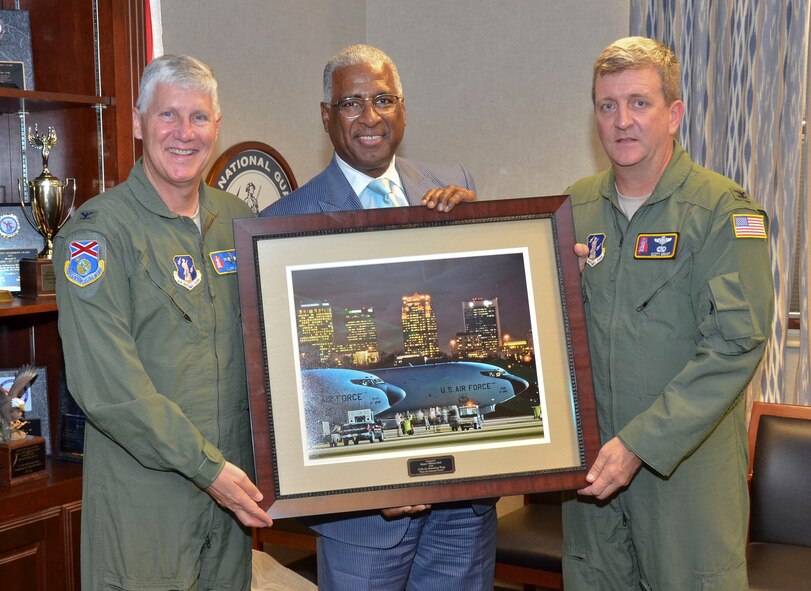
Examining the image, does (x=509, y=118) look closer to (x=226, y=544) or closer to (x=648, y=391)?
(x=648, y=391)

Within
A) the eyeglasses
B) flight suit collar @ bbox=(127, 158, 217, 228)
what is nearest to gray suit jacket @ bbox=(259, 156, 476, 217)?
the eyeglasses

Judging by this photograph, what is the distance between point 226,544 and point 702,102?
9.02 feet

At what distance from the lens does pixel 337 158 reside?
2.25 m

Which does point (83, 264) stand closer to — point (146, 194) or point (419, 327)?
point (146, 194)

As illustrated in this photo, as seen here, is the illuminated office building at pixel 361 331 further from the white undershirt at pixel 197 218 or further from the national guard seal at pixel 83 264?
the national guard seal at pixel 83 264

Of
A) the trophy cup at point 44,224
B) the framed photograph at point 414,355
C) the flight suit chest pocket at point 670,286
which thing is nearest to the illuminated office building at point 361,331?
the framed photograph at point 414,355

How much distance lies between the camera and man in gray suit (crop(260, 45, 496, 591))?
2059 mm

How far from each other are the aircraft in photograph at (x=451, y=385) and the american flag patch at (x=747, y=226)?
586mm

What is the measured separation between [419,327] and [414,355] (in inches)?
2.6

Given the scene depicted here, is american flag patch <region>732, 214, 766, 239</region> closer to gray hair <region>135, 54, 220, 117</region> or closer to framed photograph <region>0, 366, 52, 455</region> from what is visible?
gray hair <region>135, 54, 220, 117</region>

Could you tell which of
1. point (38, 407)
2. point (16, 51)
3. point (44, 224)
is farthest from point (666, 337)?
point (16, 51)

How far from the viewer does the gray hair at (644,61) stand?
2.01 metres

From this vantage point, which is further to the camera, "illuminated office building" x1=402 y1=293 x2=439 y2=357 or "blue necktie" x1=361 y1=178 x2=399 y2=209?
"blue necktie" x1=361 y1=178 x2=399 y2=209

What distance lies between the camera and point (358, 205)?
2.19 meters
